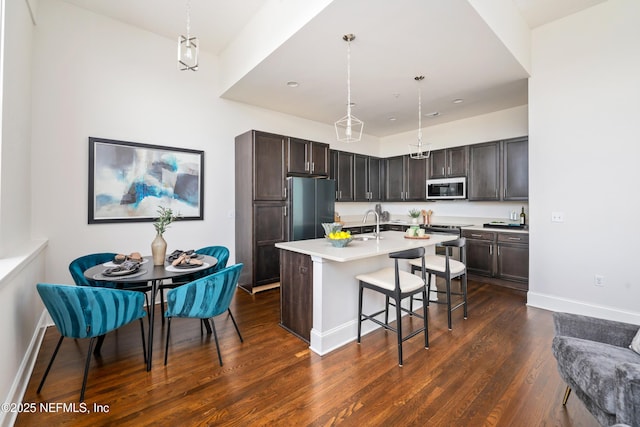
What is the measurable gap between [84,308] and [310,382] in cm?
160

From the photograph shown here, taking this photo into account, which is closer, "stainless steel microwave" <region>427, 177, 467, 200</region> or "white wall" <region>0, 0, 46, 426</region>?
"white wall" <region>0, 0, 46, 426</region>

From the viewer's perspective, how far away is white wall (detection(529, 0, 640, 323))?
9.46 ft

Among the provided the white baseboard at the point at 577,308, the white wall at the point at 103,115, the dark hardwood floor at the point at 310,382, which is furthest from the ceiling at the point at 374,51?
the dark hardwood floor at the point at 310,382

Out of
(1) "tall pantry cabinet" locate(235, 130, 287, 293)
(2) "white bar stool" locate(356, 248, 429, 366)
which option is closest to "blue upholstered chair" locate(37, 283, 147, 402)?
(2) "white bar stool" locate(356, 248, 429, 366)

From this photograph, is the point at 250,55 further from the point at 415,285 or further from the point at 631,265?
the point at 631,265

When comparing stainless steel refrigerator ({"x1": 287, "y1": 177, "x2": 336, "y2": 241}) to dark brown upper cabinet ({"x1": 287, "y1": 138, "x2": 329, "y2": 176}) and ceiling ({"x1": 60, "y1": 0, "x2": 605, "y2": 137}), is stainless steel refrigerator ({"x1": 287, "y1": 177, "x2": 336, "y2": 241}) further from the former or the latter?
ceiling ({"x1": 60, "y1": 0, "x2": 605, "y2": 137})

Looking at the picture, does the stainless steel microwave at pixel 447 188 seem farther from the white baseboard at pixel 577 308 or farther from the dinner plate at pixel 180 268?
the dinner plate at pixel 180 268

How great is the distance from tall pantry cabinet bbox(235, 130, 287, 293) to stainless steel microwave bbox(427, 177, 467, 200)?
304 cm

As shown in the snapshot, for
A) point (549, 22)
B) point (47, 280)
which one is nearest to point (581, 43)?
point (549, 22)

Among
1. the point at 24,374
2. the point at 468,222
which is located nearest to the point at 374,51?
the point at 468,222

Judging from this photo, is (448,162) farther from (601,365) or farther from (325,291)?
(601,365)

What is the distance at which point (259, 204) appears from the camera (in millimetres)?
4027

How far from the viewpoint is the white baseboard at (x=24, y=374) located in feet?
5.09

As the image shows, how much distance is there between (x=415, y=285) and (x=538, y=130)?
9.12 feet
